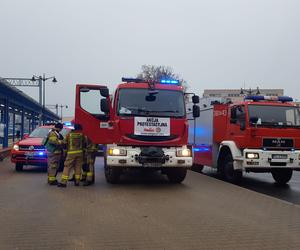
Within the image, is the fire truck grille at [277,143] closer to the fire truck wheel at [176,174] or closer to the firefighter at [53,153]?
the fire truck wheel at [176,174]

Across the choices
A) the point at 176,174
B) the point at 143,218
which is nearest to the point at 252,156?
the point at 176,174

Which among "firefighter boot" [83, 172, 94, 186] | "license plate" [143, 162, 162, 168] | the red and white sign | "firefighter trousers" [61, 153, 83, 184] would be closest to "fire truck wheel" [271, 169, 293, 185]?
the red and white sign

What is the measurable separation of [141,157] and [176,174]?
177 cm

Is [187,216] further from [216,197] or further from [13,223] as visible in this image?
Answer: [13,223]

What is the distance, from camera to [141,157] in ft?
35.5

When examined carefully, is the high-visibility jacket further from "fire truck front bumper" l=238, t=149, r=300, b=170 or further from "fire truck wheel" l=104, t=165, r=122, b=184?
"fire truck front bumper" l=238, t=149, r=300, b=170

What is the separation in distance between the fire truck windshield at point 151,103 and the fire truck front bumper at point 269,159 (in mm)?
2499

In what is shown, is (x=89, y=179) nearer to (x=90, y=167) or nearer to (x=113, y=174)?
(x=90, y=167)

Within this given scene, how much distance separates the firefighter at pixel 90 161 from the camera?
1130cm

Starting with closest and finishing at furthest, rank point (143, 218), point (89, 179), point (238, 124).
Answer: point (143, 218) → point (89, 179) → point (238, 124)

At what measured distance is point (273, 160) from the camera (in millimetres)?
12344

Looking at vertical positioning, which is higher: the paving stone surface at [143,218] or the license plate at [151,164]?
the license plate at [151,164]

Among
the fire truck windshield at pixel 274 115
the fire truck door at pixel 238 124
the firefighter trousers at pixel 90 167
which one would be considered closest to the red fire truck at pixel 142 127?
the firefighter trousers at pixel 90 167

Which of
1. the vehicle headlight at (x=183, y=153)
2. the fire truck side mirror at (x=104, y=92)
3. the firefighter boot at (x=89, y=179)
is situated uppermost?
the fire truck side mirror at (x=104, y=92)
